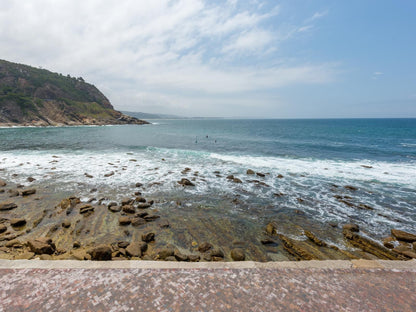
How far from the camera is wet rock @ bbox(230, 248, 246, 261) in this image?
7.85 metres

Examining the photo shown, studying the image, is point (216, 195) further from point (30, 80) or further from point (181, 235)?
point (30, 80)

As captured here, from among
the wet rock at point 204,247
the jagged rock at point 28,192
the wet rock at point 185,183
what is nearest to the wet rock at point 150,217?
the wet rock at point 204,247

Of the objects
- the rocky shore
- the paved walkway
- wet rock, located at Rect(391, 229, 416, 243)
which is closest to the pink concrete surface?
the paved walkway

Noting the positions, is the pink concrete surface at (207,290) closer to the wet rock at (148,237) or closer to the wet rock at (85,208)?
the wet rock at (148,237)

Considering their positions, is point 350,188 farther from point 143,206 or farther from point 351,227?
point 143,206

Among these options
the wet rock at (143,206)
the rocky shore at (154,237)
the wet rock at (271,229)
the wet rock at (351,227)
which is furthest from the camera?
the wet rock at (143,206)

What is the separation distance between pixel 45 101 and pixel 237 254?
147m

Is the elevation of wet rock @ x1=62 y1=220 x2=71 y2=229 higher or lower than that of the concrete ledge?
lower

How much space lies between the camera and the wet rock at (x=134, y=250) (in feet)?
25.6

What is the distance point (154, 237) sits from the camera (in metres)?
9.37

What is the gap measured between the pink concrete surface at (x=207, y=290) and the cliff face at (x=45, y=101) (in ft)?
396

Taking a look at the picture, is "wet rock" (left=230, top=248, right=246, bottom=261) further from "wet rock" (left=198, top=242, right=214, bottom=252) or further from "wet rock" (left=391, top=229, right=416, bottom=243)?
"wet rock" (left=391, top=229, right=416, bottom=243)

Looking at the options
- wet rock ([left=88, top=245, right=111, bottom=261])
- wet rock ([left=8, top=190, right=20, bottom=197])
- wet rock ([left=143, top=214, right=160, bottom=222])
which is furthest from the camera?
wet rock ([left=8, top=190, right=20, bottom=197])

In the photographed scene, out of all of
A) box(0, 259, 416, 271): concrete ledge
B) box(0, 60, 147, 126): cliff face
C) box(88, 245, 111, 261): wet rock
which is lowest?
box(88, 245, 111, 261): wet rock
